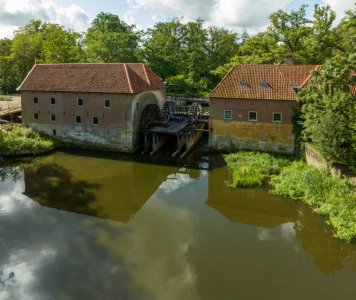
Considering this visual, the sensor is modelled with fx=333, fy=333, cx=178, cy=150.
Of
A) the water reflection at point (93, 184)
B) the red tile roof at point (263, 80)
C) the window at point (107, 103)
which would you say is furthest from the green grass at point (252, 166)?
the window at point (107, 103)

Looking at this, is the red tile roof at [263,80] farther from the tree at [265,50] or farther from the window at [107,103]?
the window at [107,103]

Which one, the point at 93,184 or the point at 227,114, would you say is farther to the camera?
the point at 227,114

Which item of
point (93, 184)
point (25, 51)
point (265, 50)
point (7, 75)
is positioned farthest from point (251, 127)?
point (7, 75)

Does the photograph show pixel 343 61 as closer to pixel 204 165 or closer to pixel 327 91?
pixel 327 91

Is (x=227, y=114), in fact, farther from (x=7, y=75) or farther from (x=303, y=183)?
(x=7, y=75)

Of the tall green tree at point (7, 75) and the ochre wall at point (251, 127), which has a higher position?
the tall green tree at point (7, 75)
